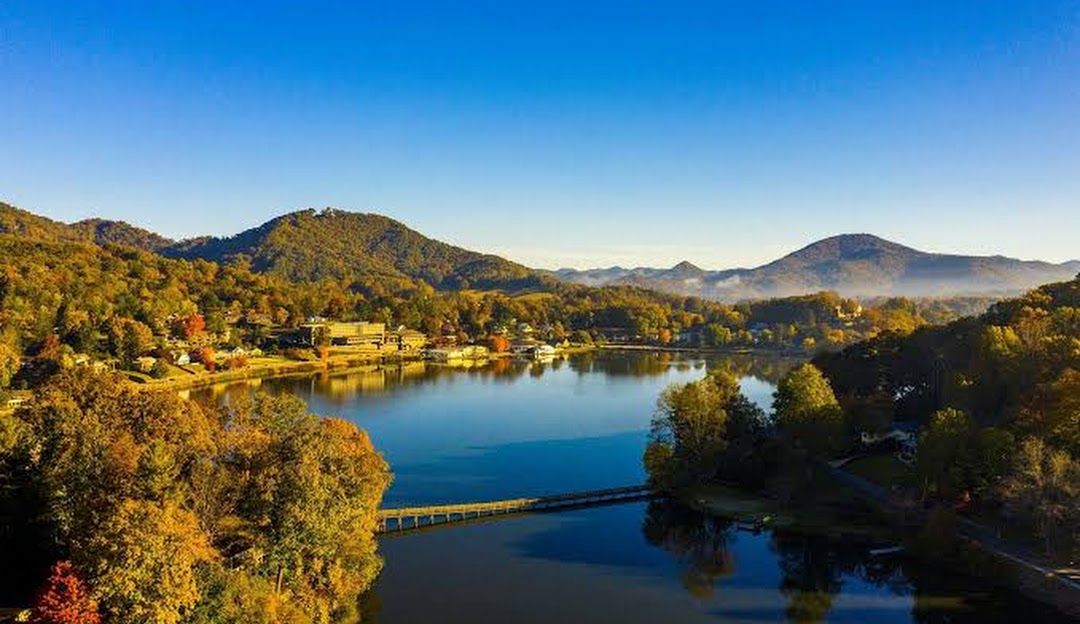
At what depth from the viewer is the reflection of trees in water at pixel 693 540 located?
58.2 ft

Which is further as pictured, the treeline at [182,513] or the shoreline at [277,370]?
the shoreline at [277,370]

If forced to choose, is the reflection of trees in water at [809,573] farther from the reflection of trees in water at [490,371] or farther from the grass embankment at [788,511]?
the reflection of trees in water at [490,371]

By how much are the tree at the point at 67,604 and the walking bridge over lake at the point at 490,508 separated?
933 centimetres

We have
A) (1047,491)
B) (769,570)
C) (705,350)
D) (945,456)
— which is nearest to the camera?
(1047,491)

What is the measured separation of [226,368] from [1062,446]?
44.8 meters

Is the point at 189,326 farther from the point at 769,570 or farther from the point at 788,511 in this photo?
the point at 769,570

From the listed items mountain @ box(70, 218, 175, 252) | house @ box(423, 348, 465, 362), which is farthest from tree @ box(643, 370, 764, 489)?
mountain @ box(70, 218, 175, 252)

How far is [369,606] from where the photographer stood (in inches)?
611

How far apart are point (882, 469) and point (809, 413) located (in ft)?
8.57

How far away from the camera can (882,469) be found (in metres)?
23.9

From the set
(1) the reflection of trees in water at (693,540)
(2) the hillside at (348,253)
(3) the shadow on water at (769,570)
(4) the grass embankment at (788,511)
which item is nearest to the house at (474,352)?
(4) the grass embankment at (788,511)

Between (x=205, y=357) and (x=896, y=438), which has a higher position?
(x=205, y=357)

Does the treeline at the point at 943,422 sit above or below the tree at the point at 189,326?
below

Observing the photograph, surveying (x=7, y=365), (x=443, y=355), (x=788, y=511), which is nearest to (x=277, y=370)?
(x=443, y=355)
